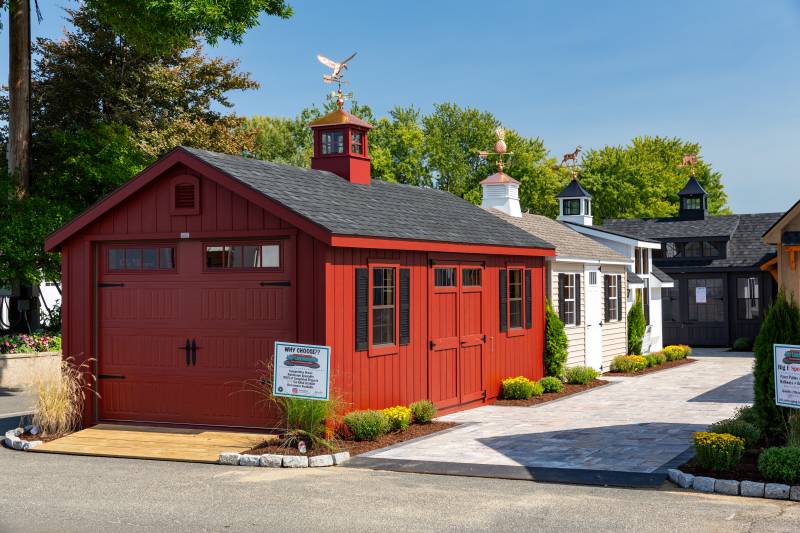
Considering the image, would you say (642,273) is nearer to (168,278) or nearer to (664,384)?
(664,384)

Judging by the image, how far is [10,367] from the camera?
22.9m

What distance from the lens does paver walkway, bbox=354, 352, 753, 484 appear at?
38.4 ft

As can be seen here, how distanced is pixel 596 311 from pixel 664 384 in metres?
3.33

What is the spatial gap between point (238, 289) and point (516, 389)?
703 centimetres

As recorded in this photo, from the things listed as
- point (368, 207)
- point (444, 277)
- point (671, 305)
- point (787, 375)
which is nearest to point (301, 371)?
point (368, 207)

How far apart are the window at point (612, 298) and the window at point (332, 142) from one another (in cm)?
1031

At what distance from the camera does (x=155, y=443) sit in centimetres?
1336

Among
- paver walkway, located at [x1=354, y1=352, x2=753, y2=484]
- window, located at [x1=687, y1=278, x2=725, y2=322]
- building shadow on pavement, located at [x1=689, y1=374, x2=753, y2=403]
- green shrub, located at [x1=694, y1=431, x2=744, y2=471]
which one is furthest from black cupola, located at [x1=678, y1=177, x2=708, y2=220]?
green shrub, located at [x1=694, y1=431, x2=744, y2=471]

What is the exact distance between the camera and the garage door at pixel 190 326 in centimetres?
1395

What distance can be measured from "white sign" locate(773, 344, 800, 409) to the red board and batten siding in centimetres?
585

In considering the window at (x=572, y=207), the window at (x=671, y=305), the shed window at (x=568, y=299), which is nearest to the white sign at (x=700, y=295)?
the window at (x=671, y=305)

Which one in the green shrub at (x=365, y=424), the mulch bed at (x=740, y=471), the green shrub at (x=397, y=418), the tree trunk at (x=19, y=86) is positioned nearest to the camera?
the mulch bed at (x=740, y=471)

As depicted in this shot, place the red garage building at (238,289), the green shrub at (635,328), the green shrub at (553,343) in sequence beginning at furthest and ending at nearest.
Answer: the green shrub at (635,328) < the green shrub at (553,343) < the red garage building at (238,289)

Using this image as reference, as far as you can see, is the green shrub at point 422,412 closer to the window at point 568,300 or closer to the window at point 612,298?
the window at point 568,300
